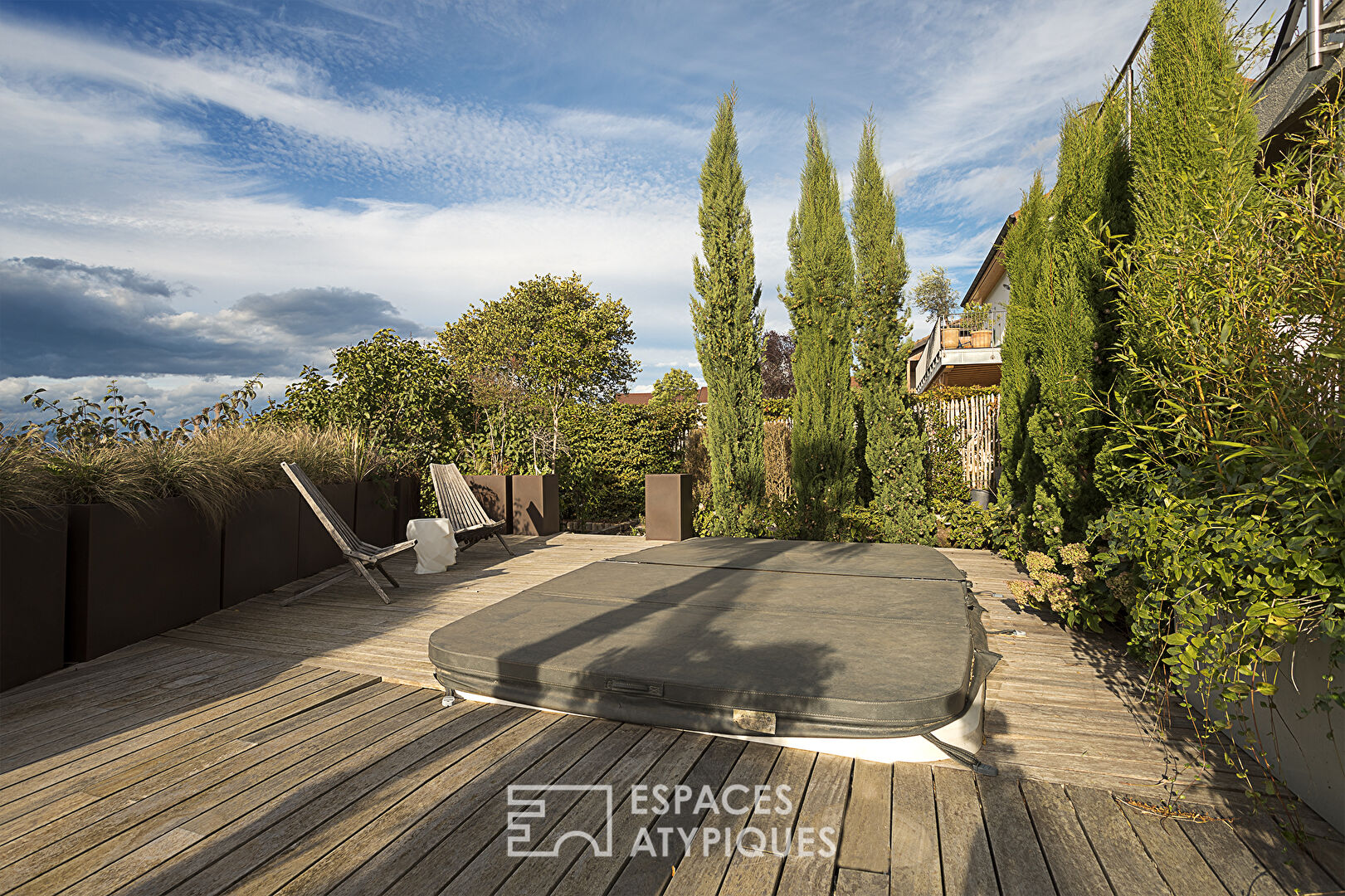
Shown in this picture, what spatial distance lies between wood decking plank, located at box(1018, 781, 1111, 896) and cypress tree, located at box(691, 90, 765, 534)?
5328 millimetres

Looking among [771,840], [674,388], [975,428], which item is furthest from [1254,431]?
[674,388]

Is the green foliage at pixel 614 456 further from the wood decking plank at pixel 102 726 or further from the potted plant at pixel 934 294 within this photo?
the potted plant at pixel 934 294

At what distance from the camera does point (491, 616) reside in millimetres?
2945

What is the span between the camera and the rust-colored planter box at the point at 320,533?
5.29 metres

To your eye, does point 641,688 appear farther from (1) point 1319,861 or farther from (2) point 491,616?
(1) point 1319,861

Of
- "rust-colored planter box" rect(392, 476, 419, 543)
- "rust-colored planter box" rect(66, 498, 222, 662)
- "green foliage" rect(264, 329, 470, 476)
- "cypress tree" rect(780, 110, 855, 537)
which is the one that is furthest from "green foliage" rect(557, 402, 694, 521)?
"rust-colored planter box" rect(66, 498, 222, 662)

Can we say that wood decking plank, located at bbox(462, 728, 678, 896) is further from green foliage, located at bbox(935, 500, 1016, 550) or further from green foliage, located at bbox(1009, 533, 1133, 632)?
green foliage, located at bbox(935, 500, 1016, 550)

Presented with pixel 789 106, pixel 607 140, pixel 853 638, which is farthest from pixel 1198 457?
pixel 607 140

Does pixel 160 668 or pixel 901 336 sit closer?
pixel 160 668

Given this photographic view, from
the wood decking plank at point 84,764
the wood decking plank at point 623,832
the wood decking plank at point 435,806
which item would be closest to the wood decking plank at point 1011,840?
the wood decking plank at point 623,832

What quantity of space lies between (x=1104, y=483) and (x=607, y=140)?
6575 mm

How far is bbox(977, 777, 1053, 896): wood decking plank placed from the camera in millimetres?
1450

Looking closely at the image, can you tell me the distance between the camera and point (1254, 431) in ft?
5.71

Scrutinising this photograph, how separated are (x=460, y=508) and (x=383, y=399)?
197cm
